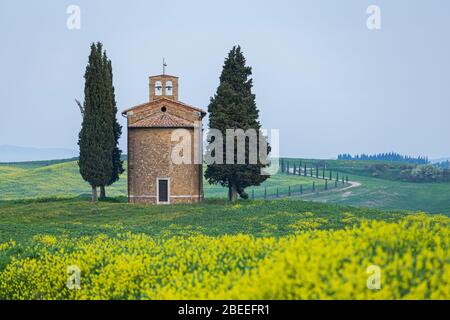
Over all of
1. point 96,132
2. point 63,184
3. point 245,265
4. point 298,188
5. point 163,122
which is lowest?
point 298,188

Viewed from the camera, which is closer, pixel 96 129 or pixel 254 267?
pixel 254 267

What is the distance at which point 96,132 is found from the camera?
49.0 metres

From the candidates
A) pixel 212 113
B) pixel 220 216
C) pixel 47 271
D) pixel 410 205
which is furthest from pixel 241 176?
pixel 47 271

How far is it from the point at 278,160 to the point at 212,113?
56583mm

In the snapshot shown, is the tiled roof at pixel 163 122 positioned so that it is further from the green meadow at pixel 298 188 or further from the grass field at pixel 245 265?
the grass field at pixel 245 265

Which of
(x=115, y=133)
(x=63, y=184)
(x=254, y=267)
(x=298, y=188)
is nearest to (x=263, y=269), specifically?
(x=254, y=267)

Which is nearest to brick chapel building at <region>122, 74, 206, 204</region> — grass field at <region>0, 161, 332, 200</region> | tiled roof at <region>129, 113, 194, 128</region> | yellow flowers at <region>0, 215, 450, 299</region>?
tiled roof at <region>129, 113, 194, 128</region>

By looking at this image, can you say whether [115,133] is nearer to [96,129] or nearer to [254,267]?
[96,129]

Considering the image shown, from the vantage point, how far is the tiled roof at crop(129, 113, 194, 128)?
1865 inches

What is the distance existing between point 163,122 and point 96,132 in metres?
5.89

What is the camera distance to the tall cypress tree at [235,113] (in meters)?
47.6

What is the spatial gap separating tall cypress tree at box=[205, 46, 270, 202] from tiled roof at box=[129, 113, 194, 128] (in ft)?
7.79
